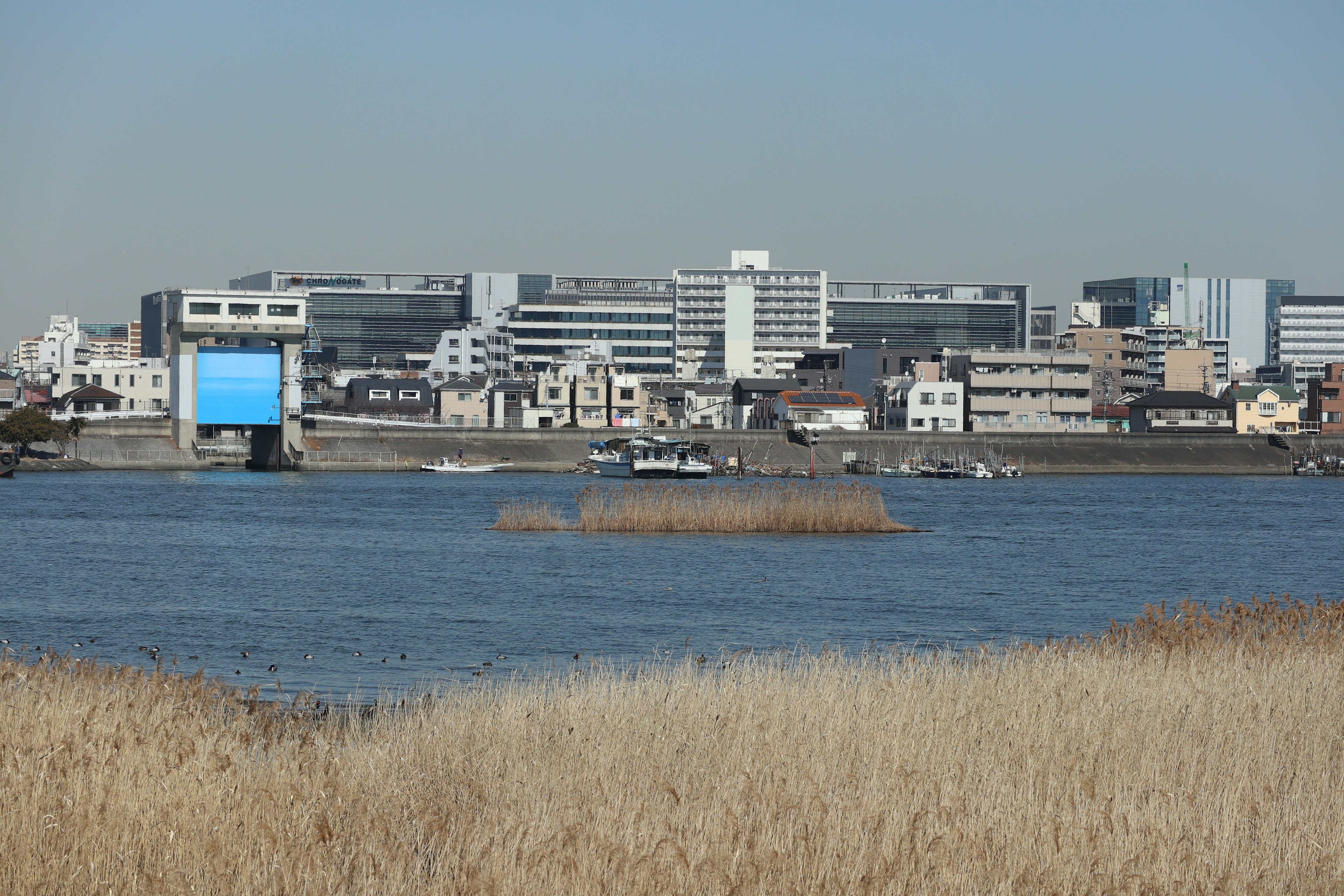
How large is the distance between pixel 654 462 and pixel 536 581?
59392 millimetres

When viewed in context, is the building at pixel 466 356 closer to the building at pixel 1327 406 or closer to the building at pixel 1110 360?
the building at pixel 1110 360

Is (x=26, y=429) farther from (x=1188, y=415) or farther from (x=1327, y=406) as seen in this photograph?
(x=1327, y=406)

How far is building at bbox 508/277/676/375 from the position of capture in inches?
7338

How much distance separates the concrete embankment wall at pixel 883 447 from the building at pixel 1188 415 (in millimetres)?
3265

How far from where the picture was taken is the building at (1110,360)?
521ft

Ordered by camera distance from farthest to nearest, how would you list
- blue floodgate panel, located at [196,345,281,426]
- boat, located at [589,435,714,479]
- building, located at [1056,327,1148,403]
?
building, located at [1056,327,1148,403] → blue floodgate panel, located at [196,345,281,426] → boat, located at [589,435,714,479]

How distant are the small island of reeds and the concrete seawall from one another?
57.9 meters

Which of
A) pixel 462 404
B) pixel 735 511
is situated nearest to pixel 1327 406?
pixel 462 404

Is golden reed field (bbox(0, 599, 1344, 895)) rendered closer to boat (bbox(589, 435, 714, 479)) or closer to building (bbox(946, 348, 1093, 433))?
boat (bbox(589, 435, 714, 479))

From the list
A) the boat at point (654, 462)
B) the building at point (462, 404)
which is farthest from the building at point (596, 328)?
the boat at point (654, 462)

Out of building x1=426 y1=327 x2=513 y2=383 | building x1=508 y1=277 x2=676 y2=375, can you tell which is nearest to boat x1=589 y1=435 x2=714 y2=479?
building x1=426 y1=327 x2=513 y2=383

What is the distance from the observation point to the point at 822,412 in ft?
401

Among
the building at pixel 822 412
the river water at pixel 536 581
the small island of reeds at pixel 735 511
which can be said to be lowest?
the river water at pixel 536 581

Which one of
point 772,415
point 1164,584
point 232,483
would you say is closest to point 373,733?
point 1164,584
